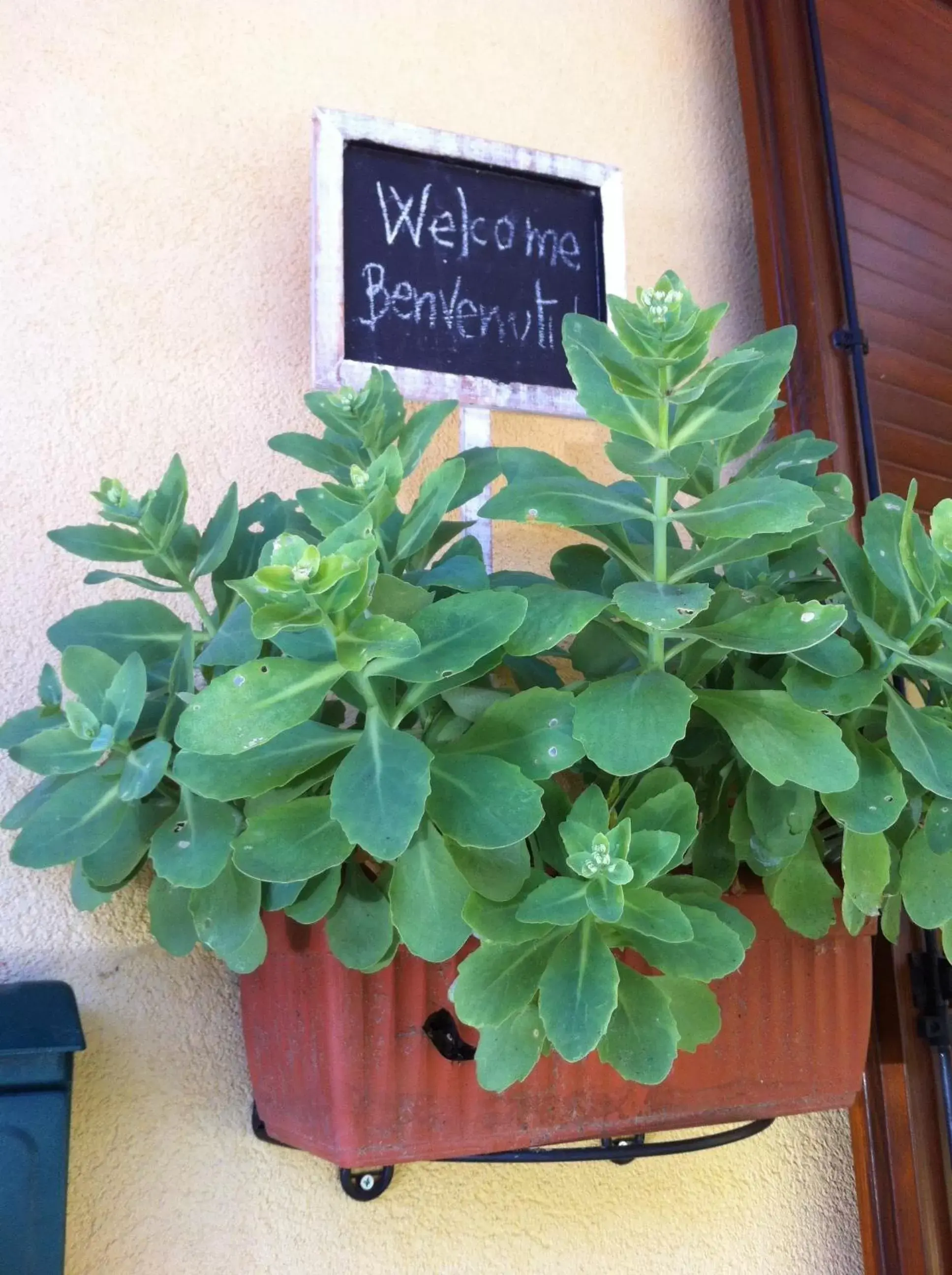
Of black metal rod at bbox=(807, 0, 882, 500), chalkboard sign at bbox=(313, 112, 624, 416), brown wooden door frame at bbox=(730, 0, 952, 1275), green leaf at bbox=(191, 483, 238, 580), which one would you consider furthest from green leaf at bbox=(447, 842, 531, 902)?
black metal rod at bbox=(807, 0, 882, 500)

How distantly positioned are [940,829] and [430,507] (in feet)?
0.96

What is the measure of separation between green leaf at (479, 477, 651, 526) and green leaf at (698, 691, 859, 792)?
0.33 feet

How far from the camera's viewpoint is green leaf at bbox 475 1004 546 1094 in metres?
0.48

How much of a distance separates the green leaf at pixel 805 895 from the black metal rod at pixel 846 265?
483 mm

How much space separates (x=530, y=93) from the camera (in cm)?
96

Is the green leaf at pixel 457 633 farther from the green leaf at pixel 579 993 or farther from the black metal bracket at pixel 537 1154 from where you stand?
the black metal bracket at pixel 537 1154

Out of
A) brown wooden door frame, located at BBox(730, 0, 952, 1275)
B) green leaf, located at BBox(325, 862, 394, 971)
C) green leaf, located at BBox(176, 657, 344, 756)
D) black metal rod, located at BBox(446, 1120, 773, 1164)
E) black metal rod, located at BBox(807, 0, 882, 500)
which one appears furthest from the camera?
black metal rod, located at BBox(807, 0, 882, 500)

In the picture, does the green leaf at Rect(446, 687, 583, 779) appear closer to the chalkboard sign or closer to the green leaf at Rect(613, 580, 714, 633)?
the green leaf at Rect(613, 580, 714, 633)

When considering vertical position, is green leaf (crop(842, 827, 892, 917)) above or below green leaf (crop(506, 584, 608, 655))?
below

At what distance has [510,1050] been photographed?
0.49 m

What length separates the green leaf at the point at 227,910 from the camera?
1.63 ft

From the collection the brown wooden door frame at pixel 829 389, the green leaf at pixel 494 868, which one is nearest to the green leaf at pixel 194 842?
the green leaf at pixel 494 868

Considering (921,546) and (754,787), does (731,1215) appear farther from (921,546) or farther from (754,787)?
(921,546)

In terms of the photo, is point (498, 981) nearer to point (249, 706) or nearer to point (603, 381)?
point (249, 706)
